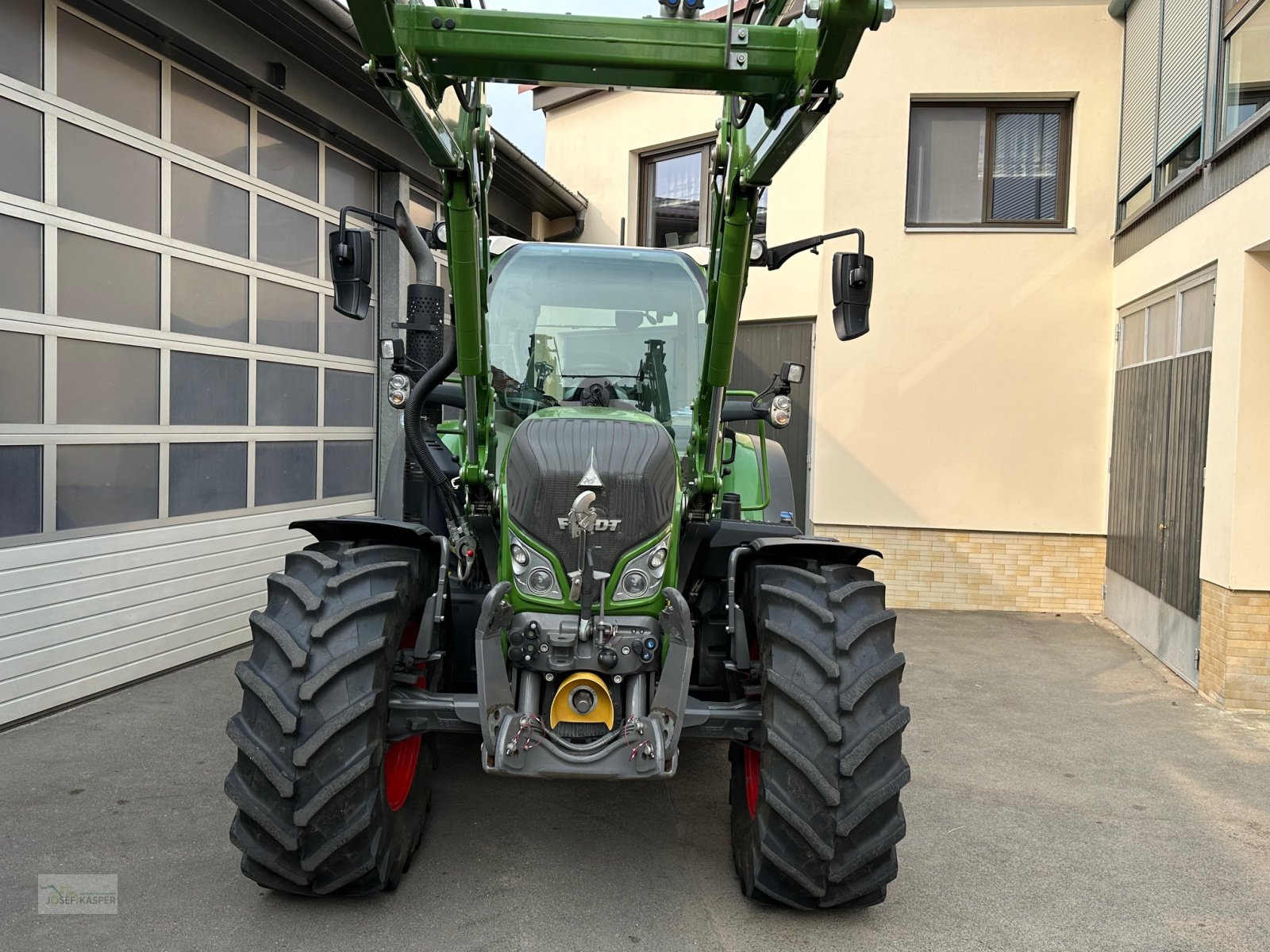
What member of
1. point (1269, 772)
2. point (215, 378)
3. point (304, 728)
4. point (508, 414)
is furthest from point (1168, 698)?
point (215, 378)

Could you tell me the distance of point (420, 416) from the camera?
11.5ft

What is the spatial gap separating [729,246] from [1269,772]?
3931 mm

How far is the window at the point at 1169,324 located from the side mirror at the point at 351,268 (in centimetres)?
548

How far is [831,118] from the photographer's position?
8.70 metres

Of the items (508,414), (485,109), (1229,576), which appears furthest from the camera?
(1229,576)

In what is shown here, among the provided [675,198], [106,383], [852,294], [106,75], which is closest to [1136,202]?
[675,198]

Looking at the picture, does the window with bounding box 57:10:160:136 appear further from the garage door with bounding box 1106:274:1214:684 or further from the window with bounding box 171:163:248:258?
the garage door with bounding box 1106:274:1214:684

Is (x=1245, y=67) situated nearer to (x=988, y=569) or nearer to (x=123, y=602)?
(x=988, y=569)

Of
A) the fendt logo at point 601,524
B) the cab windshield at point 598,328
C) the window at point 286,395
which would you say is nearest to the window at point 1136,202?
the cab windshield at point 598,328

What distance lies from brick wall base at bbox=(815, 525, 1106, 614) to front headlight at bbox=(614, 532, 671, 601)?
565cm

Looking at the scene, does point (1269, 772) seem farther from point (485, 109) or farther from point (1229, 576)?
point (485, 109)

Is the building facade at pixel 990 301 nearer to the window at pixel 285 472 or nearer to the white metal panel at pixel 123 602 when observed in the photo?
the window at pixel 285 472

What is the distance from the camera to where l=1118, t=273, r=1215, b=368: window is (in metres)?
6.37

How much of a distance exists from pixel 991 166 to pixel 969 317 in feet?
4.86
